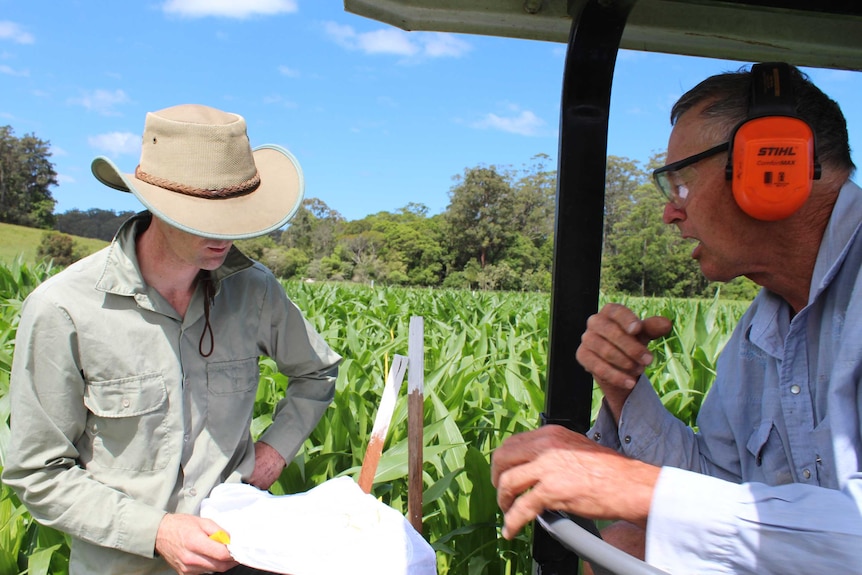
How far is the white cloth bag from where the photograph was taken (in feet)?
4.44

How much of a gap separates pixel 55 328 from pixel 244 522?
0.58m

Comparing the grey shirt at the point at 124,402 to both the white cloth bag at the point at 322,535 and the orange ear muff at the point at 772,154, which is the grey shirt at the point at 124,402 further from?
the orange ear muff at the point at 772,154

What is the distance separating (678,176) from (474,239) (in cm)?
6705

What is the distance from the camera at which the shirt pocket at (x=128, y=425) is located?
150 cm

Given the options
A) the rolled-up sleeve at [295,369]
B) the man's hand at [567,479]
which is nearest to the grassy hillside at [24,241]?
the rolled-up sleeve at [295,369]

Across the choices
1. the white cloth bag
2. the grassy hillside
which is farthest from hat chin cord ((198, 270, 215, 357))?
the grassy hillside

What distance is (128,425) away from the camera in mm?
1534

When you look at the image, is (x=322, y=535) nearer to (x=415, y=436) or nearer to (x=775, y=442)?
(x=415, y=436)

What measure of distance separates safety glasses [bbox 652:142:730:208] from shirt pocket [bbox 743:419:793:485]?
1.62 feet

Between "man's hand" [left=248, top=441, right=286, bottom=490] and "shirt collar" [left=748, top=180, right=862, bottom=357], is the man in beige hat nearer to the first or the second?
"man's hand" [left=248, top=441, right=286, bottom=490]

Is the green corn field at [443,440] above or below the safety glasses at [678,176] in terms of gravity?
below

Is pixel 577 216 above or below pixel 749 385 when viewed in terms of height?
above

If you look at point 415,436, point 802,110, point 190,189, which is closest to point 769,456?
point 802,110

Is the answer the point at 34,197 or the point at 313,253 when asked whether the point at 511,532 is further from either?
the point at 34,197
